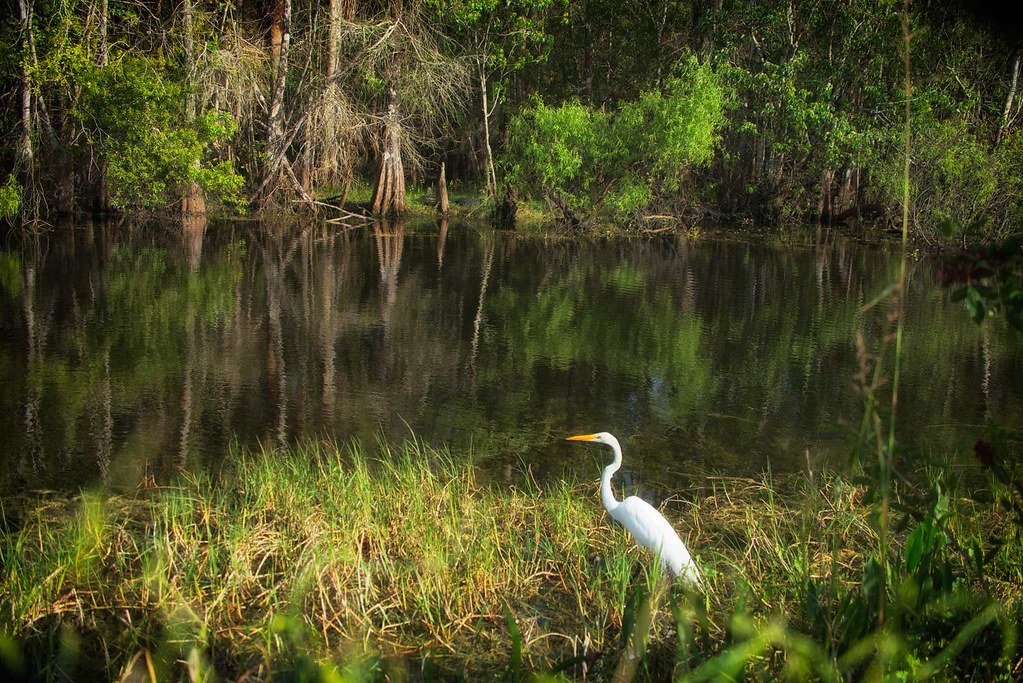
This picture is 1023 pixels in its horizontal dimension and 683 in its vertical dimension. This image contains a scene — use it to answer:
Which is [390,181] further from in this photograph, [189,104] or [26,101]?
[26,101]

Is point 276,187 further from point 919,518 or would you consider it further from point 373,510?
point 919,518

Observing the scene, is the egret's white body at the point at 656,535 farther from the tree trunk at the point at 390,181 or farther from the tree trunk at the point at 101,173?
the tree trunk at the point at 390,181

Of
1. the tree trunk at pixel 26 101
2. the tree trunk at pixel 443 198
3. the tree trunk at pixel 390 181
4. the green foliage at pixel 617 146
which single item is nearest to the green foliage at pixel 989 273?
the tree trunk at pixel 26 101

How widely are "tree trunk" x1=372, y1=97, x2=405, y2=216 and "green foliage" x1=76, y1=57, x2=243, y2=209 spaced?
4.62 metres

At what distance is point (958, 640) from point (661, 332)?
35.0ft

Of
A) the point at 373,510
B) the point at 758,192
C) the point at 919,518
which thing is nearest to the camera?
the point at 919,518

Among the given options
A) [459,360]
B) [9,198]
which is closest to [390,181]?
[9,198]

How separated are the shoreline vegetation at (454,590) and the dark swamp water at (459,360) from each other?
2.87ft

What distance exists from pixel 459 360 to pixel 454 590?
6775mm

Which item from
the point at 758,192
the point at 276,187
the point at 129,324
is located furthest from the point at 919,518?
the point at 758,192

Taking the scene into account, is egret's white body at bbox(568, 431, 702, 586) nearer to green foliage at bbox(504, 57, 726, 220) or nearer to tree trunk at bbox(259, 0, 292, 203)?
green foliage at bbox(504, 57, 726, 220)

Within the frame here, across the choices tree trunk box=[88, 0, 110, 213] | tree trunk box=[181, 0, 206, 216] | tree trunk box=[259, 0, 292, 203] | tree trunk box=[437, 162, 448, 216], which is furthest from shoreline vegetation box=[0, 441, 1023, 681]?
tree trunk box=[437, 162, 448, 216]

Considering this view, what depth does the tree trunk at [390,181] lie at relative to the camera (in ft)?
84.0

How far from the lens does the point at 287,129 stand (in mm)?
25281
